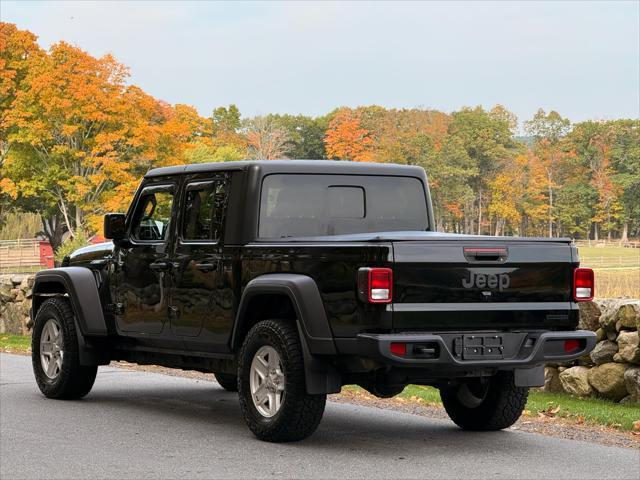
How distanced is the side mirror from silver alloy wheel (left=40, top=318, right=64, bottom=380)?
1.29 metres

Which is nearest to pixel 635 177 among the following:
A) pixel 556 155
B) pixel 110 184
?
pixel 556 155

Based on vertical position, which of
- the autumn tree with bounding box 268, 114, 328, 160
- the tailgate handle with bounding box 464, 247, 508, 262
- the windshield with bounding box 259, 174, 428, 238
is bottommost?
the tailgate handle with bounding box 464, 247, 508, 262

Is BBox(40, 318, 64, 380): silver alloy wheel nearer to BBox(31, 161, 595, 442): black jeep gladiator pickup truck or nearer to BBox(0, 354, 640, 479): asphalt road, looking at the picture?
BBox(31, 161, 595, 442): black jeep gladiator pickup truck

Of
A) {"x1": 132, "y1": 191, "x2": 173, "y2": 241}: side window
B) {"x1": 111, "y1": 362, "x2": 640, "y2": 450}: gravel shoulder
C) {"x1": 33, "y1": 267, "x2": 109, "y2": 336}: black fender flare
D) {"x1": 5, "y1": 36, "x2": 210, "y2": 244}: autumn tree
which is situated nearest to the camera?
{"x1": 111, "y1": 362, "x2": 640, "y2": 450}: gravel shoulder

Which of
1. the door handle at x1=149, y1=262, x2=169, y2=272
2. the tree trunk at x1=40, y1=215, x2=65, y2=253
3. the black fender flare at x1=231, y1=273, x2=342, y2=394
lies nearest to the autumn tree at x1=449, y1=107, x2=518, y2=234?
the tree trunk at x1=40, y1=215, x2=65, y2=253

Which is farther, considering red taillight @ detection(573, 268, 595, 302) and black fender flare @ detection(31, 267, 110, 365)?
black fender flare @ detection(31, 267, 110, 365)

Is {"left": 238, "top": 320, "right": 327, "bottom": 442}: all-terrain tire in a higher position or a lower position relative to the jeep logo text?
lower

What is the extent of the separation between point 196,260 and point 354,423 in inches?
74.0

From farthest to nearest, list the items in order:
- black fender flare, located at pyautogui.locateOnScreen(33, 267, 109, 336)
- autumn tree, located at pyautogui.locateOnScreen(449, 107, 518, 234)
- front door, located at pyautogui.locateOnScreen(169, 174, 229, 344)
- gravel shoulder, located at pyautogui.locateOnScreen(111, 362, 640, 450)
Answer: autumn tree, located at pyautogui.locateOnScreen(449, 107, 518, 234), black fender flare, located at pyautogui.locateOnScreen(33, 267, 109, 336), front door, located at pyautogui.locateOnScreen(169, 174, 229, 344), gravel shoulder, located at pyautogui.locateOnScreen(111, 362, 640, 450)

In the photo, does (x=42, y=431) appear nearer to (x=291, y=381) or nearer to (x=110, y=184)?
(x=291, y=381)

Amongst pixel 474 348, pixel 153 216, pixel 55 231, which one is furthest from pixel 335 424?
pixel 55 231

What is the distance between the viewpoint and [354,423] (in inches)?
395

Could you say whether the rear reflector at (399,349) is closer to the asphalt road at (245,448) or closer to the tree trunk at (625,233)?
the asphalt road at (245,448)

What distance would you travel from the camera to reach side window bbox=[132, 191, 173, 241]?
10.6 meters
